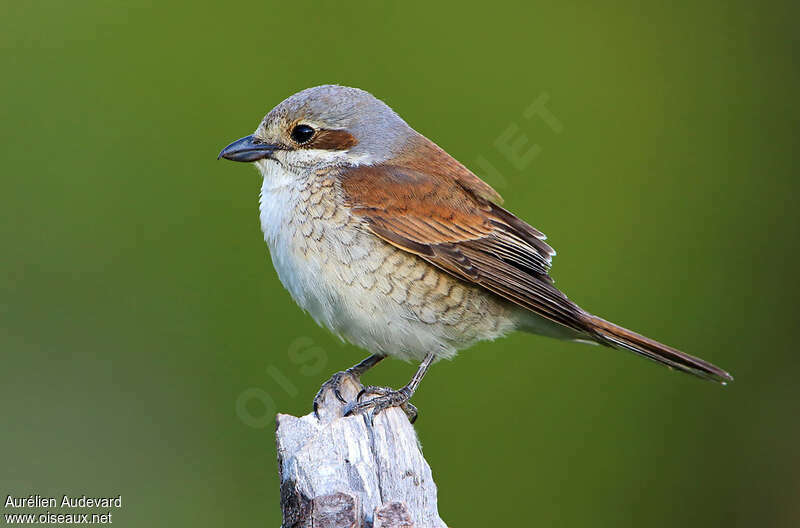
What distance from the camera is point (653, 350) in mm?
4117

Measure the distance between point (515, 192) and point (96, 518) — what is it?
2.89 meters

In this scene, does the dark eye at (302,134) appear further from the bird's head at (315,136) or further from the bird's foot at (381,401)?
the bird's foot at (381,401)

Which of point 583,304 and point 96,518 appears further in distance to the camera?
point 583,304

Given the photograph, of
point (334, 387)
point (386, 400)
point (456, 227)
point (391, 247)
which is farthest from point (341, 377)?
point (456, 227)

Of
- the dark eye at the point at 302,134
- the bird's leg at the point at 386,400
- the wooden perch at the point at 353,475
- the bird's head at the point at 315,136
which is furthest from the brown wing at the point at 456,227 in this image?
the wooden perch at the point at 353,475

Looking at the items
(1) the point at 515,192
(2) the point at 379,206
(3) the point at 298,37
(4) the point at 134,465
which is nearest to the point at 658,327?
(1) the point at 515,192

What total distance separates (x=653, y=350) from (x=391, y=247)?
124cm

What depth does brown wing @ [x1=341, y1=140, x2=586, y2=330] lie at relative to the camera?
3986mm

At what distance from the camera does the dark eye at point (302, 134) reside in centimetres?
417

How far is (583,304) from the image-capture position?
18.0 feet

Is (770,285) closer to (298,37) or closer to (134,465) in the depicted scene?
(298,37)

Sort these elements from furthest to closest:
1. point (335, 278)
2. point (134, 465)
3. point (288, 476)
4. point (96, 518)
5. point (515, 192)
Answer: point (515, 192) → point (134, 465) → point (96, 518) → point (335, 278) → point (288, 476)

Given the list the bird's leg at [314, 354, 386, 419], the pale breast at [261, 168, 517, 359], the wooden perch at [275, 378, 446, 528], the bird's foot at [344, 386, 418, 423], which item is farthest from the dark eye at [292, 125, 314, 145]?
the wooden perch at [275, 378, 446, 528]

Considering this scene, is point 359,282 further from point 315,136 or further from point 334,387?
point 315,136
